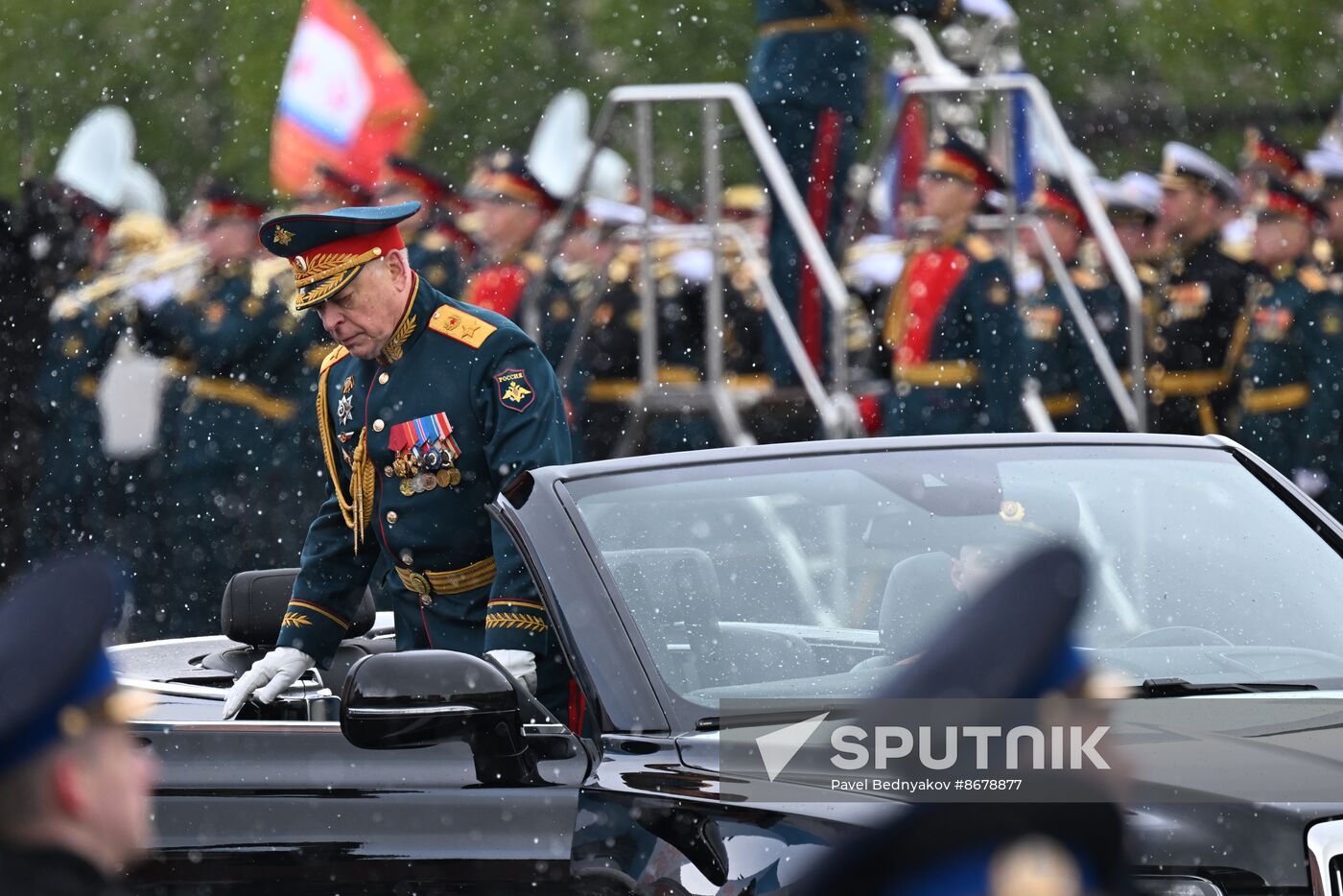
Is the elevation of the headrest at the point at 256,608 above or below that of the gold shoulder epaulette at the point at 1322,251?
above

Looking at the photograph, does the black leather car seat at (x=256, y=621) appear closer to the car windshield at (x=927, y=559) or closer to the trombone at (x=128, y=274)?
the car windshield at (x=927, y=559)

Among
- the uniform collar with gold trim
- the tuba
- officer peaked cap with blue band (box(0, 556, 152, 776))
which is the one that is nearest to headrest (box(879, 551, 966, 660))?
the uniform collar with gold trim

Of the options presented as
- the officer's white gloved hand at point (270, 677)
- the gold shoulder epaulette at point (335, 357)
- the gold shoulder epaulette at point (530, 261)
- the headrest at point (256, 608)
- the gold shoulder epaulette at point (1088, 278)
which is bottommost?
the gold shoulder epaulette at point (1088, 278)

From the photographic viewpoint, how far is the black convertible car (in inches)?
128

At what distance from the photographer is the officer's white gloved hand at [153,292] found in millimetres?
13641

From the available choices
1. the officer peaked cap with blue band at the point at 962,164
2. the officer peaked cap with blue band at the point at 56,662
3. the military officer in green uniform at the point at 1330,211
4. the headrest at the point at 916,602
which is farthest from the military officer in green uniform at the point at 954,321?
the officer peaked cap with blue band at the point at 56,662

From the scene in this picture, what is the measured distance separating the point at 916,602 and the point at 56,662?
2465mm

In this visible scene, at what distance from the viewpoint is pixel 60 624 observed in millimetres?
1778

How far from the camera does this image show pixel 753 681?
381 cm

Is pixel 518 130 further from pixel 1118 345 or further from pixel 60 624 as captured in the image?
pixel 60 624

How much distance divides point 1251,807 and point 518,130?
72.1ft

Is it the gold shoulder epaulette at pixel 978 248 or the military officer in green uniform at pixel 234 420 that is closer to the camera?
the gold shoulder epaulette at pixel 978 248

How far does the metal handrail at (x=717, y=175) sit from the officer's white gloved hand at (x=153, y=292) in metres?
3.82

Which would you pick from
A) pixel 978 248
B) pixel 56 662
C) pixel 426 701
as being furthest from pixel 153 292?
pixel 56 662
